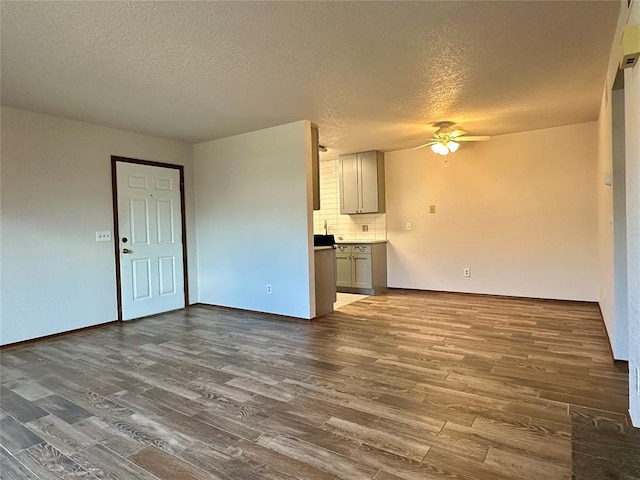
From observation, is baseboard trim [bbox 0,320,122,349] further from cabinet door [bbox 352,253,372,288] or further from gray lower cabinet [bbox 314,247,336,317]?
cabinet door [bbox 352,253,372,288]

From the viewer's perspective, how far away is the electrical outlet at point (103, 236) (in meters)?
4.51

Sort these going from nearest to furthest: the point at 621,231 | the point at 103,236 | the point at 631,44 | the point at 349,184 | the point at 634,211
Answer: the point at 631,44 < the point at 634,211 < the point at 621,231 < the point at 103,236 < the point at 349,184

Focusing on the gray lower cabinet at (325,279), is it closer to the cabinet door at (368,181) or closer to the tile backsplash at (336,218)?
the cabinet door at (368,181)

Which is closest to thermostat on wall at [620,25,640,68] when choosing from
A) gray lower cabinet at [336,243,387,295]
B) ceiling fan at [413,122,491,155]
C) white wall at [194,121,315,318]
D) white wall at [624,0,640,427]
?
white wall at [624,0,640,427]

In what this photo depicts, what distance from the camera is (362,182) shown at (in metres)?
6.52

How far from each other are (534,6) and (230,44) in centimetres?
189

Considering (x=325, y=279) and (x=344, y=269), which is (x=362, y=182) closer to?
(x=344, y=269)

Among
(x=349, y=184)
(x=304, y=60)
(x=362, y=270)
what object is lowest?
(x=362, y=270)

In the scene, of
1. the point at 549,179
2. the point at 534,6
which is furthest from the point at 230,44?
the point at 549,179

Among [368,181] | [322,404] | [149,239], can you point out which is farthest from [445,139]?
[149,239]

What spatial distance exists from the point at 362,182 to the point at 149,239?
3452 millimetres

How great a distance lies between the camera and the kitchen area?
6230 mm

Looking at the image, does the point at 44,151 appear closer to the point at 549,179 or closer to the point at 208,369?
the point at 208,369

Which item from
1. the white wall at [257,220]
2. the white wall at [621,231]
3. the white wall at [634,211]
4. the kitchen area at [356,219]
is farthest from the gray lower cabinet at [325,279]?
the white wall at [634,211]
